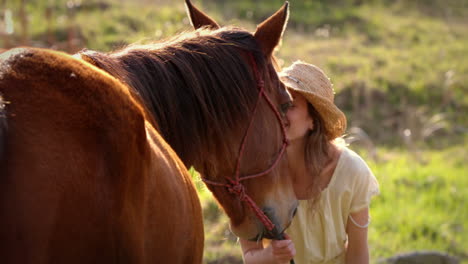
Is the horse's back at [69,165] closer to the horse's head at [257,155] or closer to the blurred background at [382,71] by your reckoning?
the horse's head at [257,155]

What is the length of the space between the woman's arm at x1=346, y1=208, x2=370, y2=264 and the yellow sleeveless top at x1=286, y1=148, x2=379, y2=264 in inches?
1.4

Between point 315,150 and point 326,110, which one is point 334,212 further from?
point 326,110

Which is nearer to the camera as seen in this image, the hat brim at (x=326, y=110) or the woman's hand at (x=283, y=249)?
the woman's hand at (x=283, y=249)

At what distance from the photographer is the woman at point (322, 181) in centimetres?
298

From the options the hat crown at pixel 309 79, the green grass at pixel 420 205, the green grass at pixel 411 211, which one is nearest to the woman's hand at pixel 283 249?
the hat crown at pixel 309 79

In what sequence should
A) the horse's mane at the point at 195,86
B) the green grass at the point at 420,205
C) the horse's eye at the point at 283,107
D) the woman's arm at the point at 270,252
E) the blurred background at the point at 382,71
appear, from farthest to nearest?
the blurred background at the point at 382,71 → the green grass at the point at 420,205 → the woman's arm at the point at 270,252 → the horse's eye at the point at 283,107 → the horse's mane at the point at 195,86

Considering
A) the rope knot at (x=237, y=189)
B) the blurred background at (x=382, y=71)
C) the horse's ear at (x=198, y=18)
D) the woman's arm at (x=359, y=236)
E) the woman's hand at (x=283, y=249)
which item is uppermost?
the horse's ear at (x=198, y=18)

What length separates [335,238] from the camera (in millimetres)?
3152

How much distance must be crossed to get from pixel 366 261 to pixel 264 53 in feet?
4.04

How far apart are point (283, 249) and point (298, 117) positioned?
0.65 meters

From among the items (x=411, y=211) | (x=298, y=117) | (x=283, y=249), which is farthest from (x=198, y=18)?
(x=411, y=211)

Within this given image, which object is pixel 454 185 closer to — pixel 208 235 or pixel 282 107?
pixel 208 235

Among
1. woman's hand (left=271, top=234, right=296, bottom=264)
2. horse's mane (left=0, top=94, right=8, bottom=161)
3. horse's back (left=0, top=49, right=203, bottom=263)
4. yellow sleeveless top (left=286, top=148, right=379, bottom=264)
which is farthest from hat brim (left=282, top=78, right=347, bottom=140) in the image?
horse's mane (left=0, top=94, right=8, bottom=161)

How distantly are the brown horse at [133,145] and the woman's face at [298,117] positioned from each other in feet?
1.69
